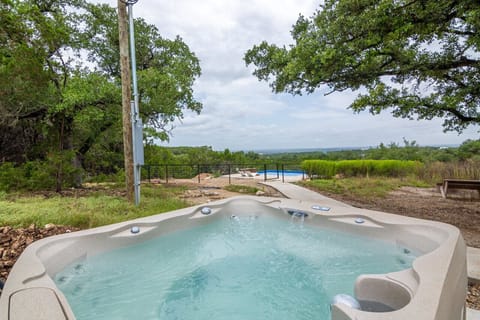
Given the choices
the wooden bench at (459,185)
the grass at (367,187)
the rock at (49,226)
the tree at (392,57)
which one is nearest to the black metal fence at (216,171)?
the grass at (367,187)

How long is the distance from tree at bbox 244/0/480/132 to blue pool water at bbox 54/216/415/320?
243 centimetres

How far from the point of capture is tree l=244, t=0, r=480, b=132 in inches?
121

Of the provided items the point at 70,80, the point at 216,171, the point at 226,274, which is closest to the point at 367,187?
the point at 226,274

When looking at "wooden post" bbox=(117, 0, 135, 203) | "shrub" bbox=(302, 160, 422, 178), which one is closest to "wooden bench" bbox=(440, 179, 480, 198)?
"shrub" bbox=(302, 160, 422, 178)

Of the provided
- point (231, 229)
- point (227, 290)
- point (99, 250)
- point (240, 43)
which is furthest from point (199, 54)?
point (227, 290)

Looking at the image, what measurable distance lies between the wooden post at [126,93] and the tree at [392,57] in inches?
92.3

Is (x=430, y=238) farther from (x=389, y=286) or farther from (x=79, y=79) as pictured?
(x=79, y=79)

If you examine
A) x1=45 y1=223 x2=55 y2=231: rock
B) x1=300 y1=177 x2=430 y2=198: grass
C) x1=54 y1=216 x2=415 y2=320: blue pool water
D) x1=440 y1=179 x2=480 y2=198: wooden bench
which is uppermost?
x1=440 y1=179 x2=480 y2=198: wooden bench

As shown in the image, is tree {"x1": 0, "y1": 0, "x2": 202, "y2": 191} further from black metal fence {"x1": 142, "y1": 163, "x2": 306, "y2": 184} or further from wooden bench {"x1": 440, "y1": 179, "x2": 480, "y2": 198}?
wooden bench {"x1": 440, "y1": 179, "x2": 480, "y2": 198}

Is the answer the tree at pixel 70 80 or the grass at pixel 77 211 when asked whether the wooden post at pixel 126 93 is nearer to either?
the grass at pixel 77 211

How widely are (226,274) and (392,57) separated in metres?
4.20

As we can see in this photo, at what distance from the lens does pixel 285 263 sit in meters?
2.72

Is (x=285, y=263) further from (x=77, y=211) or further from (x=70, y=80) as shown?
(x=70, y=80)

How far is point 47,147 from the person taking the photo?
6617mm
